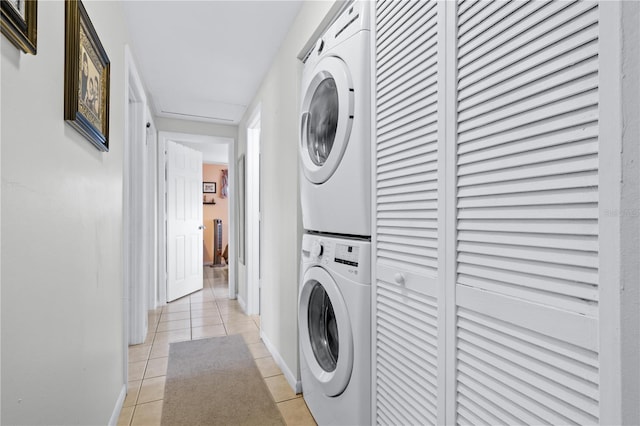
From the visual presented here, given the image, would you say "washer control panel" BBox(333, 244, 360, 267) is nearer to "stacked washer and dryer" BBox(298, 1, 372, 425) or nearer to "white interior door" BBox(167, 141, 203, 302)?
"stacked washer and dryer" BBox(298, 1, 372, 425)

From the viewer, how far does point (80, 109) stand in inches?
44.9

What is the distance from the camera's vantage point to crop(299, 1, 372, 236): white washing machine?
1.29 meters

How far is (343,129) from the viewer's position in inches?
53.0

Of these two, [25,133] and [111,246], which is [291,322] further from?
[25,133]

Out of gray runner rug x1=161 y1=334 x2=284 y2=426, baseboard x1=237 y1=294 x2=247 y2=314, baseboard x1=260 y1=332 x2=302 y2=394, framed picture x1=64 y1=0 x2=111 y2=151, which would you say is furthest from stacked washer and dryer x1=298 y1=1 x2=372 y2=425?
baseboard x1=237 y1=294 x2=247 y2=314

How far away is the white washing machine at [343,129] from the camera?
129 centimetres

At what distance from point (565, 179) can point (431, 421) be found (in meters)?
0.76

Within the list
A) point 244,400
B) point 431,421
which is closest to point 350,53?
point 431,421

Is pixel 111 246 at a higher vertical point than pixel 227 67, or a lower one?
lower

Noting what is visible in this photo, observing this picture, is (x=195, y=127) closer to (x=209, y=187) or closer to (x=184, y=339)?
(x=184, y=339)

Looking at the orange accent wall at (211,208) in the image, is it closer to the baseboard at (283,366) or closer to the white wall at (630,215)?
the baseboard at (283,366)

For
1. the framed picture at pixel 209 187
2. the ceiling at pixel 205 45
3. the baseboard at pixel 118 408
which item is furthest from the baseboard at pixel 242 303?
the framed picture at pixel 209 187

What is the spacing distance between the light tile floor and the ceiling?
231 centimetres

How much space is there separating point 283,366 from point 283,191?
1.22m
